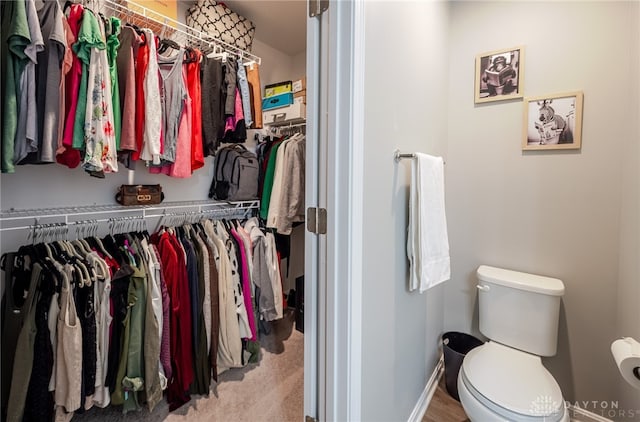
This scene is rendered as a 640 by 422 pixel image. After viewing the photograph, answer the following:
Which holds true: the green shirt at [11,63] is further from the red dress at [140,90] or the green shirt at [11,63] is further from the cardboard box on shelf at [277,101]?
the cardboard box on shelf at [277,101]

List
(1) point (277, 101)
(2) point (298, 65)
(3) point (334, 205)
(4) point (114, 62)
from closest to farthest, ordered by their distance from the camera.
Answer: (3) point (334, 205) < (4) point (114, 62) < (1) point (277, 101) < (2) point (298, 65)

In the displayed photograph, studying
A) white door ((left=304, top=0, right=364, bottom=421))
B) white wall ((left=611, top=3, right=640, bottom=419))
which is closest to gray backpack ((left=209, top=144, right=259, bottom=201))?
white door ((left=304, top=0, right=364, bottom=421))

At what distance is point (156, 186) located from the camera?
1838 mm

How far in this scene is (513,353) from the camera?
4.76ft

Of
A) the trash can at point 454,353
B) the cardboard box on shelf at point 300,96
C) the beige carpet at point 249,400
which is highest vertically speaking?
the cardboard box on shelf at point 300,96

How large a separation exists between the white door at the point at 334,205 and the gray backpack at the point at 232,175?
4.38 ft

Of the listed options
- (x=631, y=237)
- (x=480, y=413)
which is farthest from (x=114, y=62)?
(x=631, y=237)

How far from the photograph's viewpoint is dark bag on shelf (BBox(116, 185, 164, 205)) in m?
1.71

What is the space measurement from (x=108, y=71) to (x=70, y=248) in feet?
2.86

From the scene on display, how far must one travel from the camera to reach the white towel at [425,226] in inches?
48.0

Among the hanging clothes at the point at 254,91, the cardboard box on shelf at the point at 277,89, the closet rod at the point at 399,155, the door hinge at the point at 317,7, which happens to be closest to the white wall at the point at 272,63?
the cardboard box on shelf at the point at 277,89

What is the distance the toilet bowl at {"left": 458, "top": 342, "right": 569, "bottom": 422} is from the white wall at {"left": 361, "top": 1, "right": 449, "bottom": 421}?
276 mm

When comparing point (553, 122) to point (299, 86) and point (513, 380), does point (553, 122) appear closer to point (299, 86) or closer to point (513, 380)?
point (513, 380)

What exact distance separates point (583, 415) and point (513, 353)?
58 centimetres
